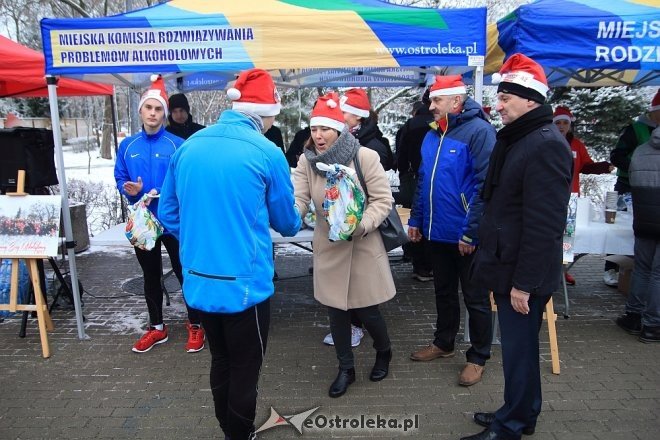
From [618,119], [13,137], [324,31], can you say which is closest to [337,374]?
[324,31]

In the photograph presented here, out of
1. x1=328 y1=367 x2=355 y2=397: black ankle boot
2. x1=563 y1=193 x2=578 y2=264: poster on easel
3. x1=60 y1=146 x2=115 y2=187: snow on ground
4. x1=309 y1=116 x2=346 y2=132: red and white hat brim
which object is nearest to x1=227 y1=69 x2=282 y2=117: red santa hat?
x1=309 y1=116 x2=346 y2=132: red and white hat brim

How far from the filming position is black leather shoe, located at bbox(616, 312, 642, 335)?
4.25 metres

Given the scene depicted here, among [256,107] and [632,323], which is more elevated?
[256,107]

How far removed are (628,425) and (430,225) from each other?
173 centimetres

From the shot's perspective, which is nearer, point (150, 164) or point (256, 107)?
point (256, 107)

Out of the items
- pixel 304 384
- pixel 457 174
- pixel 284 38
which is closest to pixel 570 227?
pixel 457 174

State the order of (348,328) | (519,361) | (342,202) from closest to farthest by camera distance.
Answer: (519,361) < (342,202) < (348,328)

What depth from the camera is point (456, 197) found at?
129 inches

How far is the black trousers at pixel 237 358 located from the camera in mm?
2240

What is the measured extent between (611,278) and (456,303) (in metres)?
3.11

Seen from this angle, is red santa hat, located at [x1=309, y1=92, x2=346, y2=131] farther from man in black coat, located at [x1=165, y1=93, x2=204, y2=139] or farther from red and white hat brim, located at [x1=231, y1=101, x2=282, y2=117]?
man in black coat, located at [x1=165, y1=93, x2=204, y2=139]

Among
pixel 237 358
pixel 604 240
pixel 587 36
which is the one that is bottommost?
pixel 237 358

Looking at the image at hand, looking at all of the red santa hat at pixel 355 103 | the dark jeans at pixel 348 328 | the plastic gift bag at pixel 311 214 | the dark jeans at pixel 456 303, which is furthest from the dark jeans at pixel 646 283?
the plastic gift bag at pixel 311 214

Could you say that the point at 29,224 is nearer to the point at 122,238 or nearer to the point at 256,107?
the point at 122,238
